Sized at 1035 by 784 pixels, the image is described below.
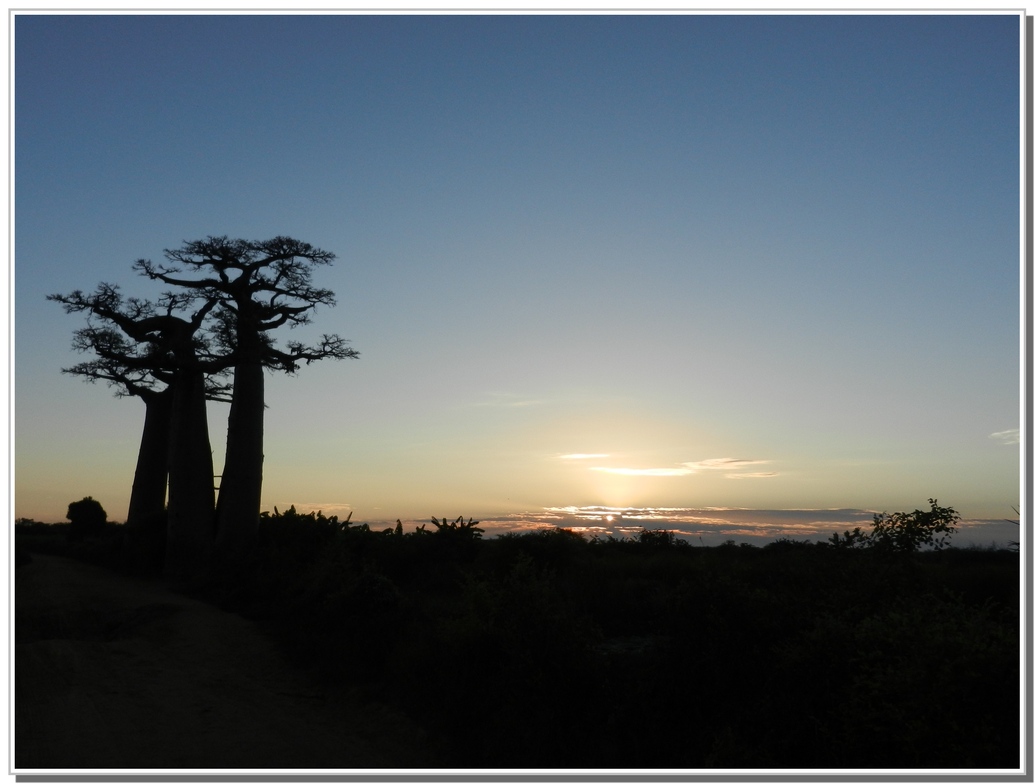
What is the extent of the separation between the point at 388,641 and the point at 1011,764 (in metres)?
6.07

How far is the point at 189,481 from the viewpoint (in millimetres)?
15500

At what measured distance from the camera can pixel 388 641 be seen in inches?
336

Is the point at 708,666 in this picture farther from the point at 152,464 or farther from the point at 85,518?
the point at 85,518

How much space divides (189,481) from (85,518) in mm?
8220

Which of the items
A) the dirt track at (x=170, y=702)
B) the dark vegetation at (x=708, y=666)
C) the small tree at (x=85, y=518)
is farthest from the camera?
the small tree at (x=85, y=518)

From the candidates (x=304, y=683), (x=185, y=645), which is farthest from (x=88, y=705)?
(x=185, y=645)

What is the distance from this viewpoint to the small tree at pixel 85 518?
830 inches

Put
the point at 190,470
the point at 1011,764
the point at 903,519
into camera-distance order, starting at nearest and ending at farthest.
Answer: the point at 1011,764, the point at 903,519, the point at 190,470

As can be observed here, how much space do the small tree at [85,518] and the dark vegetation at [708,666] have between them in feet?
47.7
